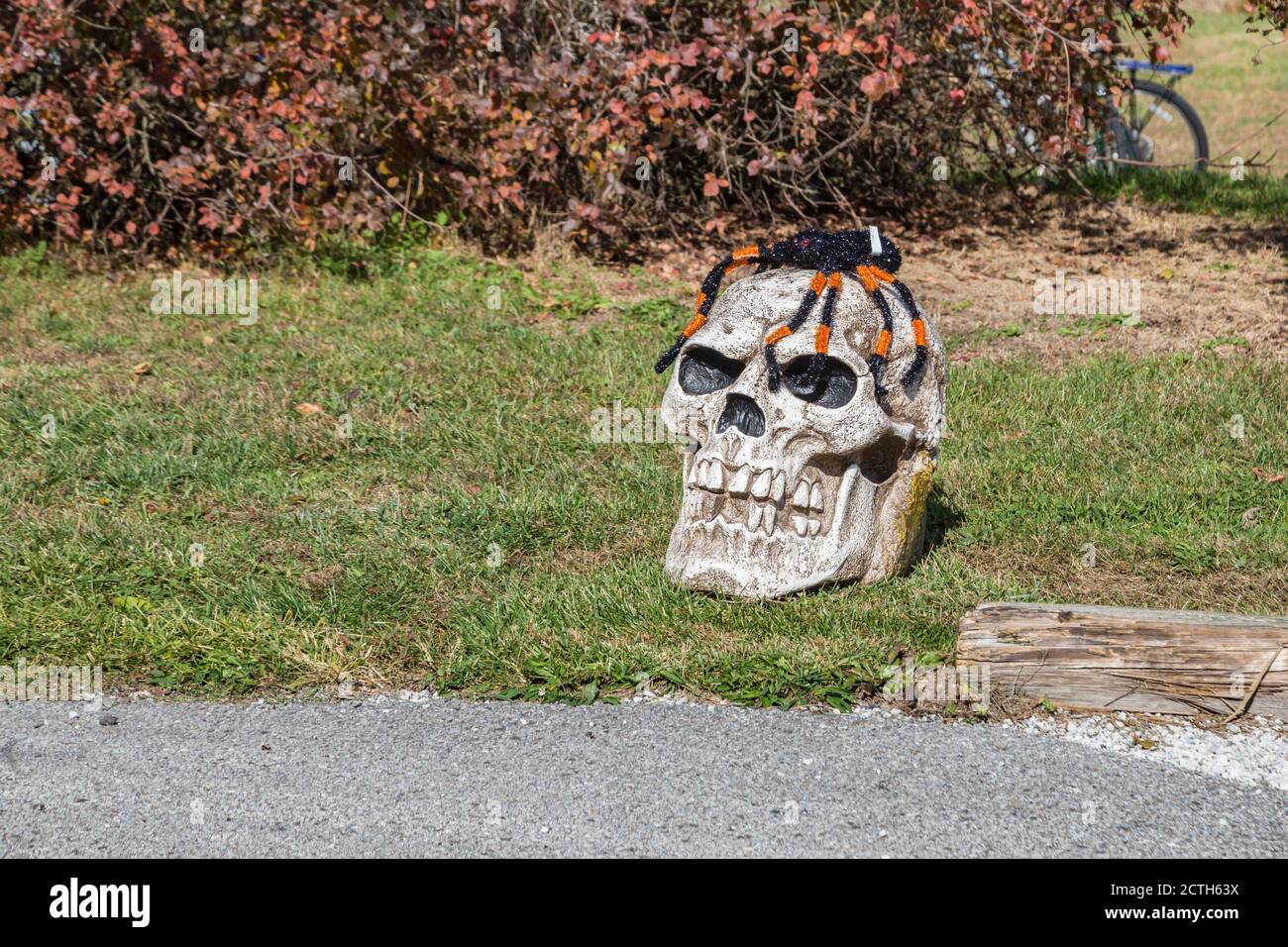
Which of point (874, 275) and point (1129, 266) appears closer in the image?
point (874, 275)

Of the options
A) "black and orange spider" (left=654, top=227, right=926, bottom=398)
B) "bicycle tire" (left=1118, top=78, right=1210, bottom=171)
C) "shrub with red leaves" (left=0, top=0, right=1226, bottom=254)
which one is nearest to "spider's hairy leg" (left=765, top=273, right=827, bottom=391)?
"black and orange spider" (left=654, top=227, right=926, bottom=398)

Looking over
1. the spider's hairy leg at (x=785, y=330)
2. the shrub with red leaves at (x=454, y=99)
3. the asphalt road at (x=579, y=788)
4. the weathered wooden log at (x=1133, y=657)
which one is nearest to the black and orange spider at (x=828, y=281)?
the spider's hairy leg at (x=785, y=330)

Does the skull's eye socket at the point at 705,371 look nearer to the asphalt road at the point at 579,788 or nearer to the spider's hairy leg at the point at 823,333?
the spider's hairy leg at the point at 823,333

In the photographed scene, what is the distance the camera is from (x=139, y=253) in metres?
8.51

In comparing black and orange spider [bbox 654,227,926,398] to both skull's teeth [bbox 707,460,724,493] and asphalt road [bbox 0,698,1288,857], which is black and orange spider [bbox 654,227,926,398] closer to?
skull's teeth [bbox 707,460,724,493]

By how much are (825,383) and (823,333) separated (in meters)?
0.19

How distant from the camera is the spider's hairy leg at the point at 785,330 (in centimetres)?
432

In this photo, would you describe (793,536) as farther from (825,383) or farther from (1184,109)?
(1184,109)

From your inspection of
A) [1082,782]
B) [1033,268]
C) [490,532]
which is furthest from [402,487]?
[1033,268]

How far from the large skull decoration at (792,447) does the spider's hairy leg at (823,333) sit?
0.03 m

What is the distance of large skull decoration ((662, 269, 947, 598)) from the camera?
4328mm

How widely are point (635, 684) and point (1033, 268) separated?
18.4ft

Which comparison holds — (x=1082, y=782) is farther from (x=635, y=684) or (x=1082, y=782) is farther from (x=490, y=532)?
(x=490, y=532)

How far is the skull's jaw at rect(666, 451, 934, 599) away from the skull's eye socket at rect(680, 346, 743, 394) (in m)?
0.35
